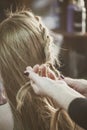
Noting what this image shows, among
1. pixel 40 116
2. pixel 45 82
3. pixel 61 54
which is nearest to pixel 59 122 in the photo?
pixel 40 116

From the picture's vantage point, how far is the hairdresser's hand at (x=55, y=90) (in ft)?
2.89

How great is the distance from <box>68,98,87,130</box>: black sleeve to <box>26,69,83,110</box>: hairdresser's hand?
0.04 ft

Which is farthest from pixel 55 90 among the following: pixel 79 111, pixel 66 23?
pixel 66 23

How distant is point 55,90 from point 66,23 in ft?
4.53

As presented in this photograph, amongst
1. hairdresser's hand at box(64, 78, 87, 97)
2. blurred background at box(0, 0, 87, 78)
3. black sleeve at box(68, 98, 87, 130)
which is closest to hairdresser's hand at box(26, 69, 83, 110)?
black sleeve at box(68, 98, 87, 130)

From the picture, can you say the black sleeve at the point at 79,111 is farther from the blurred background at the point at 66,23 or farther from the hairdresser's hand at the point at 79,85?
the blurred background at the point at 66,23

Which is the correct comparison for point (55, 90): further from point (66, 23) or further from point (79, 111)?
point (66, 23)

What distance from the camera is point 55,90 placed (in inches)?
35.3

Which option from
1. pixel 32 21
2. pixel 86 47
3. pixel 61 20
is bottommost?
pixel 86 47

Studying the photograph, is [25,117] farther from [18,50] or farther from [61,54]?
[61,54]

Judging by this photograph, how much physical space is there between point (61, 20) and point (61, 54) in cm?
24

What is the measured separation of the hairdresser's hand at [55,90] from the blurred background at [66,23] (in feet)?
4.08

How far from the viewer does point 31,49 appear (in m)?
1.25

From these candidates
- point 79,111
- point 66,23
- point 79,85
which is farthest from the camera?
point 66,23
